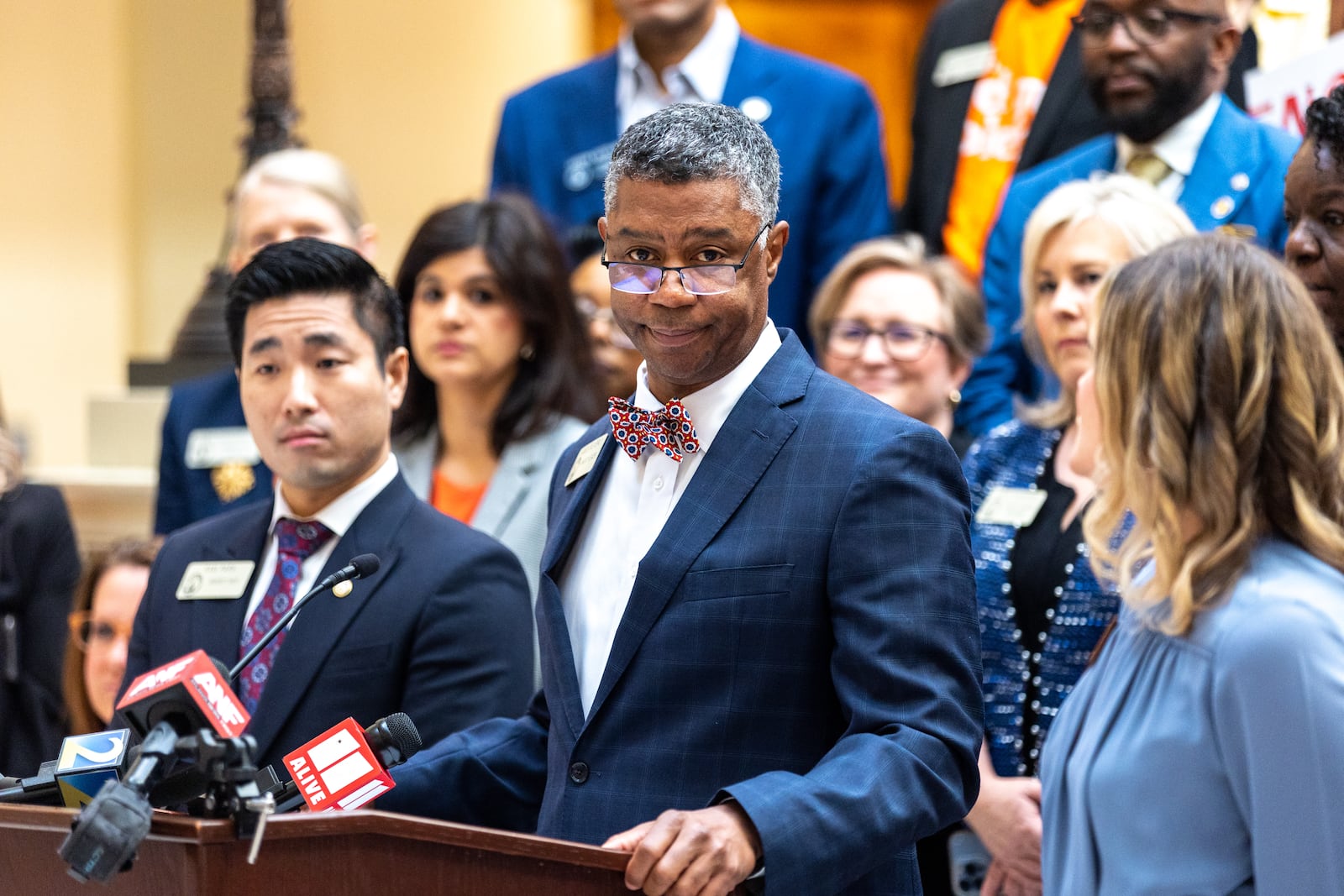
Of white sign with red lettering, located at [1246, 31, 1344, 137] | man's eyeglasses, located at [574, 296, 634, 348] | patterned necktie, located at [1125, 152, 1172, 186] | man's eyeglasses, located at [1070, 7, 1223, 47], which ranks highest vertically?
man's eyeglasses, located at [1070, 7, 1223, 47]

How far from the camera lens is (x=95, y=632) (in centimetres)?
350

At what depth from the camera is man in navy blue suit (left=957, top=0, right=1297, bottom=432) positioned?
319 centimetres

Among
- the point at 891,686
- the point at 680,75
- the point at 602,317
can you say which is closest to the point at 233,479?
the point at 602,317

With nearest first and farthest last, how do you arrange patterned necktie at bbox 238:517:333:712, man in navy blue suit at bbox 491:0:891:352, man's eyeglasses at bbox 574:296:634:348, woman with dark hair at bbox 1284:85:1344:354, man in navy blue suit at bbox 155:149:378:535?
woman with dark hair at bbox 1284:85:1344:354
patterned necktie at bbox 238:517:333:712
man in navy blue suit at bbox 155:149:378:535
man's eyeglasses at bbox 574:296:634:348
man in navy blue suit at bbox 491:0:891:352

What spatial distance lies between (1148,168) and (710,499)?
1896 millimetres

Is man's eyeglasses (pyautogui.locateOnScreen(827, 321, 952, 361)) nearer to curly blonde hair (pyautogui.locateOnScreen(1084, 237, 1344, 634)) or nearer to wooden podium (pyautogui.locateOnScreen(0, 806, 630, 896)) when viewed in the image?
curly blonde hair (pyautogui.locateOnScreen(1084, 237, 1344, 634))

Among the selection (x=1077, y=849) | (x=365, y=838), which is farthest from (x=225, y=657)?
(x=1077, y=849)

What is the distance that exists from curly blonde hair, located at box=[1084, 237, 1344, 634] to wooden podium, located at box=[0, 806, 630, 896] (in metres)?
0.77

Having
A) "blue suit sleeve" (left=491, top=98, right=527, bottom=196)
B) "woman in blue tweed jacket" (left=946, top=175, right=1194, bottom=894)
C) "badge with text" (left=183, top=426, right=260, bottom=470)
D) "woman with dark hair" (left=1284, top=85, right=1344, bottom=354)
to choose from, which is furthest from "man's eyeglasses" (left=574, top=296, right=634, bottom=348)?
"woman with dark hair" (left=1284, top=85, right=1344, bottom=354)

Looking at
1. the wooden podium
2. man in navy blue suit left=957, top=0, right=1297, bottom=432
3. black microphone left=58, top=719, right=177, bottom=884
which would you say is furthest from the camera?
man in navy blue suit left=957, top=0, right=1297, bottom=432

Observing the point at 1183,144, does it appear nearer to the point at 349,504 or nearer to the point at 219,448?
the point at 349,504

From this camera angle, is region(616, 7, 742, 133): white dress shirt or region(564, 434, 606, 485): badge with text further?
region(616, 7, 742, 133): white dress shirt

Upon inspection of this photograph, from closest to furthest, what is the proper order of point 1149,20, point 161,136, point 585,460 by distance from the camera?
point 585,460 → point 1149,20 → point 161,136

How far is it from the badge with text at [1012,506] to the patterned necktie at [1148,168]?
0.83 meters
